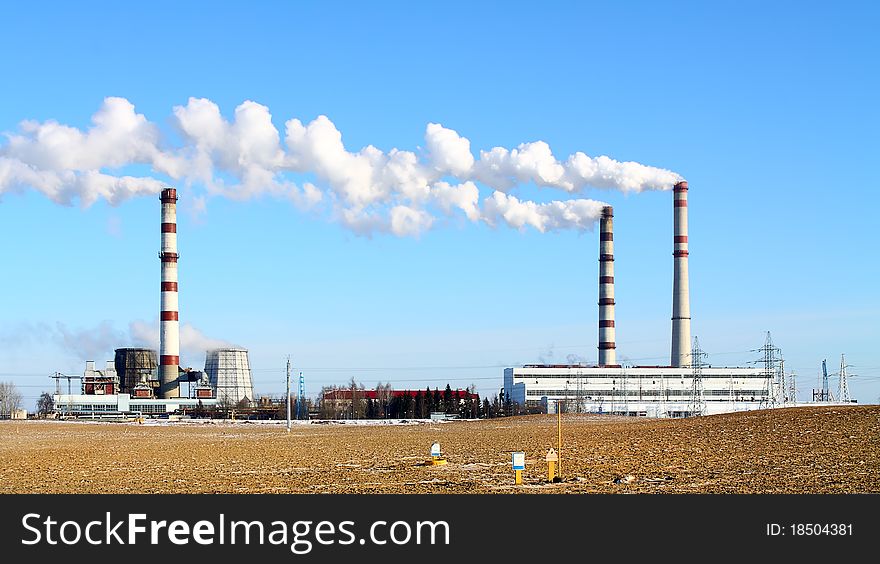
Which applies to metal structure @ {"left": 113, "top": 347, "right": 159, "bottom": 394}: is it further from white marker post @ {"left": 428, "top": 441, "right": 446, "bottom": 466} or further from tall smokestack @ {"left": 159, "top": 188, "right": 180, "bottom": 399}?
white marker post @ {"left": 428, "top": 441, "right": 446, "bottom": 466}

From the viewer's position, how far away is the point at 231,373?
131 meters

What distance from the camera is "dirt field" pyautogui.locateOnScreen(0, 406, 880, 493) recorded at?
72.8ft

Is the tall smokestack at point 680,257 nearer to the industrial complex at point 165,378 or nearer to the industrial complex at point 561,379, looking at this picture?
the industrial complex at point 561,379

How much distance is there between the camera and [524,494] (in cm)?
2056

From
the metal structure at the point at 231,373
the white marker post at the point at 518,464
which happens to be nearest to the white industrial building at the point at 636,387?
the metal structure at the point at 231,373

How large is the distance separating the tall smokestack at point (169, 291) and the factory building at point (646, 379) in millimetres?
39761

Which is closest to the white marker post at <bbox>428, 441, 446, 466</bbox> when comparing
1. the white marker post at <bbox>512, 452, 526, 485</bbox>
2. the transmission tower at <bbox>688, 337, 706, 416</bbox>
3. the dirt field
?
the dirt field

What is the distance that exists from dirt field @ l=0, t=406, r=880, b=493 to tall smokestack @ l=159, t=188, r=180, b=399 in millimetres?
70725

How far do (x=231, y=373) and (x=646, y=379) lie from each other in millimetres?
48708

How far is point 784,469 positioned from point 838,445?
6.44 m

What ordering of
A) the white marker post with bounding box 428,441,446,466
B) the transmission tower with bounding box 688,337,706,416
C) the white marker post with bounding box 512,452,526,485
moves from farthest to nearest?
the transmission tower with bounding box 688,337,706,416 < the white marker post with bounding box 428,441,446,466 < the white marker post with bounding box 512,452,526,485

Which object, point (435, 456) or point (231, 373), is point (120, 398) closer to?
point (231, 373)
